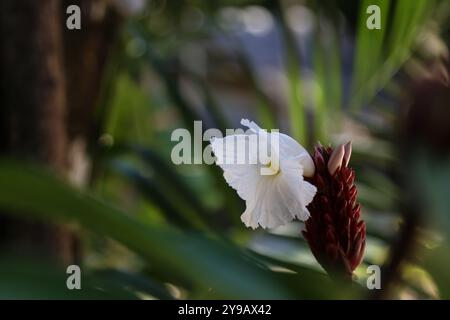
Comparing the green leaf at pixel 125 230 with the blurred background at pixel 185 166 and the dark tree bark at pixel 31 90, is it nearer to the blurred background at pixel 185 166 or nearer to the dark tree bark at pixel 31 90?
the blurred background at pixel 185 166

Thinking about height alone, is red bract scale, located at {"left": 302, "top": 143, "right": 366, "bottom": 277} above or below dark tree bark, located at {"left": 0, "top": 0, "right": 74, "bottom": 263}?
below

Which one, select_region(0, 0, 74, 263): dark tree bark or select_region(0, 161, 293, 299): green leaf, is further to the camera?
select_region(0, 0, 74, 263): dark tree bark

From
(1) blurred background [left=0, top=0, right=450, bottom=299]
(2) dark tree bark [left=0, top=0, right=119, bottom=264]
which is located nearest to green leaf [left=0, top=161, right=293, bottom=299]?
(1) blurred background [left=0, top=0, right=450, bottom=299]

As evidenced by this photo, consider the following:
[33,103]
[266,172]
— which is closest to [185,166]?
[33,103]

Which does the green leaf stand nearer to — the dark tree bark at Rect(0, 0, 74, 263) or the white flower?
the white flower

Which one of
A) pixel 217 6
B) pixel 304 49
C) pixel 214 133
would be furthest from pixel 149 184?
pixel 304 49

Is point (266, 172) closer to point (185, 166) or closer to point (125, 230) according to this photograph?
point (125, 230)
